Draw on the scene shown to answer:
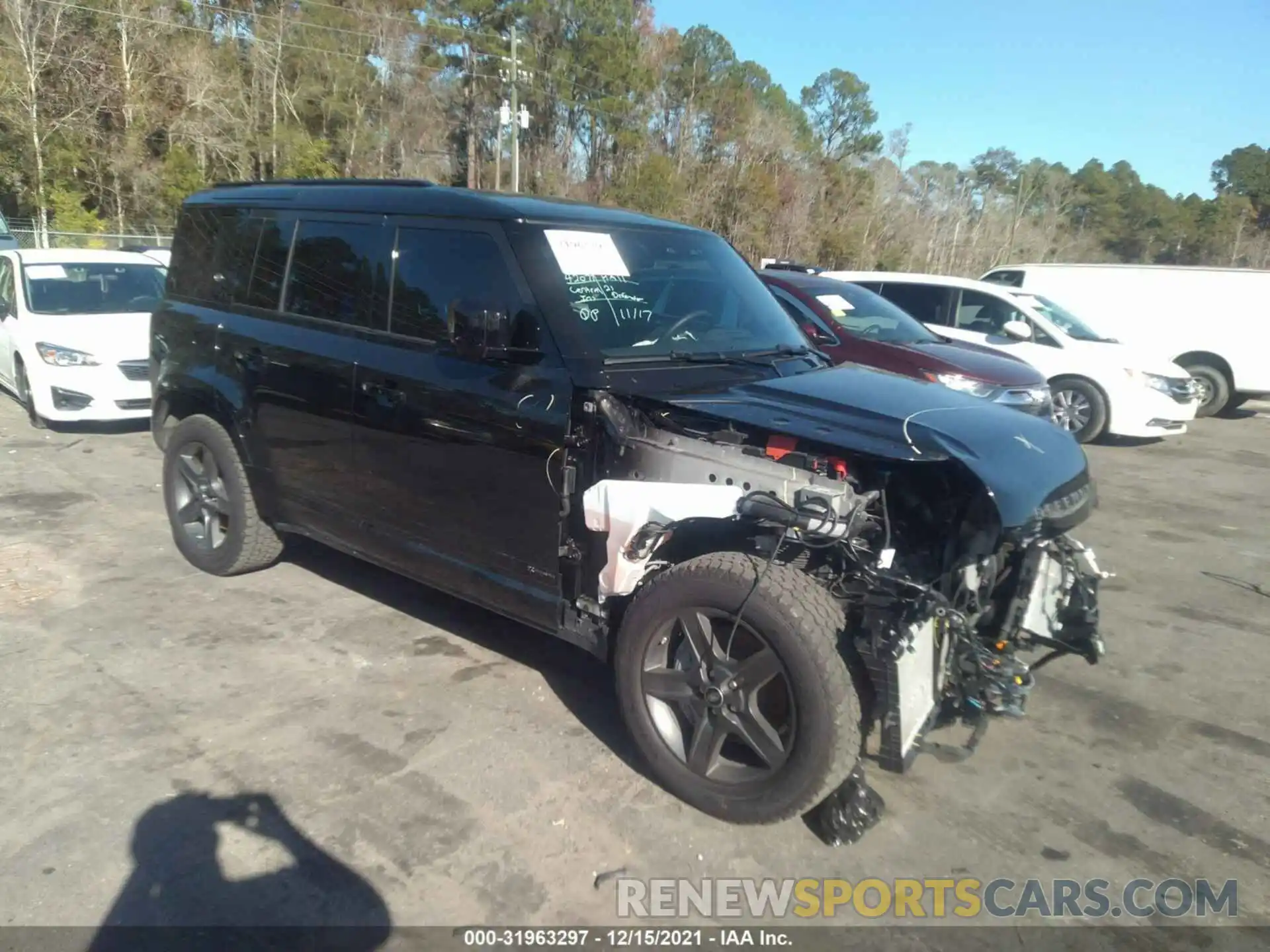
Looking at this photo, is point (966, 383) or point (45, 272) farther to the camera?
point (45, 272)

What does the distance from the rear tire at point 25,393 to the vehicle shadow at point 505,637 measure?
484cm

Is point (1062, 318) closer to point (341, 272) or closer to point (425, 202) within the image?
point (425, 202)

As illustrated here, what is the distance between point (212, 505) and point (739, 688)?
11.7 ft

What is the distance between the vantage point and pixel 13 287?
9.31 m

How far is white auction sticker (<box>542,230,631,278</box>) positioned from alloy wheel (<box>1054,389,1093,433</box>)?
899cm

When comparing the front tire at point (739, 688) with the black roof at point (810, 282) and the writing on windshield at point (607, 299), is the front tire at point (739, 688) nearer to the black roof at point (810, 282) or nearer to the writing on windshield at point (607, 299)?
the writing on windshield at point (607, 299)

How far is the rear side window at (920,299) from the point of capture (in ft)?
37.8

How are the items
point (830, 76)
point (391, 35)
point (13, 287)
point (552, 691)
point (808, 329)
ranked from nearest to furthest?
point (552, 691) < point (808, 329) < point (13, 287) < point (391, 35) < point (830, 76)

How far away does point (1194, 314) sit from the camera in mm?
14164

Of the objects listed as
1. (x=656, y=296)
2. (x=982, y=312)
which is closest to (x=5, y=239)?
(x=982, y=312)

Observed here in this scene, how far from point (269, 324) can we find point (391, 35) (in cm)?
3836

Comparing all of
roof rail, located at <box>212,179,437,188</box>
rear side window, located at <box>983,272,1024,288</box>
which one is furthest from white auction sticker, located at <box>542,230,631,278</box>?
rear side window, located at <box>983,272,1024,288</box>

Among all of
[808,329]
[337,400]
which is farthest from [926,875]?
[808,329]

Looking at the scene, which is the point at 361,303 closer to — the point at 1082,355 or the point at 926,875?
the point at 926,875
